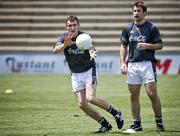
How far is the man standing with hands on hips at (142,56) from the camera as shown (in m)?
11.4

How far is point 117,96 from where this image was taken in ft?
65.6

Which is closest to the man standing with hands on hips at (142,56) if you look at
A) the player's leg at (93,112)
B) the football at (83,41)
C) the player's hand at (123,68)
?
the player's hand at (123,68)

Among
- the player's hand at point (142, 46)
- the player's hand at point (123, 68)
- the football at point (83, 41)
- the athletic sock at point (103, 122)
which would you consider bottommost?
the athletic sock at point (103, 122)

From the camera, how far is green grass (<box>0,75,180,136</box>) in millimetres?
11859

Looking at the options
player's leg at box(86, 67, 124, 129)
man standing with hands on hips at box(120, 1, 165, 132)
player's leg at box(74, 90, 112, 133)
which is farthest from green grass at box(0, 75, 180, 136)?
man standing with hands on hips at box(120, 1, 165, 132)

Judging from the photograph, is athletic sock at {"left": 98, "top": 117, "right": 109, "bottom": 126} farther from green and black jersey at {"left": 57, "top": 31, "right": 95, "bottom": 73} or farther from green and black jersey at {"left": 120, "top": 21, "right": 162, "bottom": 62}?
green and black jersey at {"left": 120, "top": 21, "right": 162, "bottom": 62}

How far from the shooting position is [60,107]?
1683 centimetres

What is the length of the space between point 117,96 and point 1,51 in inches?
647

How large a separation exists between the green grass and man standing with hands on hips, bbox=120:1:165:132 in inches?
24.5

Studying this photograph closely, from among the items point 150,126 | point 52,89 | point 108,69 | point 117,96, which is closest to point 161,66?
point 108,69

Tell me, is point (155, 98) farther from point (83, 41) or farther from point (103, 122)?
point (83, 41)

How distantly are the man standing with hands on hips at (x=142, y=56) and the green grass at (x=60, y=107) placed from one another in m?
0.62

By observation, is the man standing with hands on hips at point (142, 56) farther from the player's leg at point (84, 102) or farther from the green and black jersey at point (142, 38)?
the player's leg at point (84, 102)

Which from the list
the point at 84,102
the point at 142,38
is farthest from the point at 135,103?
the point at 142,38
